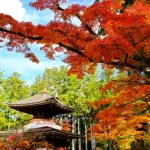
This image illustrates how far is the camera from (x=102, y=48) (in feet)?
16.8

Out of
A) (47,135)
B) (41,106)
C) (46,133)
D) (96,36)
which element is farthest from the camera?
(41,106)

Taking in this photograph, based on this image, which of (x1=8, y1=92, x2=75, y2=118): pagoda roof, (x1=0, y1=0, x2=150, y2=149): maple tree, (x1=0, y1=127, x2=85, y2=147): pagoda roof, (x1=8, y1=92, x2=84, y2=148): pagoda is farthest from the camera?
(x1=8, y1=92, x2=75, y2=118): pagoda roof

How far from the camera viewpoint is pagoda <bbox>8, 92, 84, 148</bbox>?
57.9ft

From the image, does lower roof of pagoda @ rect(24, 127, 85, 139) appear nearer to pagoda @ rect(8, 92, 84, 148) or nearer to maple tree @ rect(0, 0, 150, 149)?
pagoda @ rect(8, 92, 84, 148)

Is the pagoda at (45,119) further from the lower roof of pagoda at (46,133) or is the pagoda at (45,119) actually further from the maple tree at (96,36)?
→ the maple tree at (96,36)

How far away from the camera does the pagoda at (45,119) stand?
17641 mm

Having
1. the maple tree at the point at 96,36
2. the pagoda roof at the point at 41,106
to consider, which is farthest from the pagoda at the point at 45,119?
the maple tree at the point at 96,36

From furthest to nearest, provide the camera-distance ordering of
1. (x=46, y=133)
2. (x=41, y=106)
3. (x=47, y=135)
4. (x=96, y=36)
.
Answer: (x=41, y=106) → (x=47, y=135) → (x=46, y=133) → (x=96, y=36)

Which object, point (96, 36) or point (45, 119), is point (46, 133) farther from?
point (96, 36)

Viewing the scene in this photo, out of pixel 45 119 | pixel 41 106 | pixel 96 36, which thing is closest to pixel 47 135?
pixel 45 119

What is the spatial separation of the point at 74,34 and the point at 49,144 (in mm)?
13653

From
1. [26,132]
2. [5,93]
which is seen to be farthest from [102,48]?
[5,93]

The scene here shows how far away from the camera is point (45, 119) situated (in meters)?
19.4

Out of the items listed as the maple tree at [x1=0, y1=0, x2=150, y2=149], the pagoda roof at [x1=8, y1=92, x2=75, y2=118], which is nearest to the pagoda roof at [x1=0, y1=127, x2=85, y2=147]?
the pagoda roof at [x1=8, y1=92, x2=75, y2=118]
